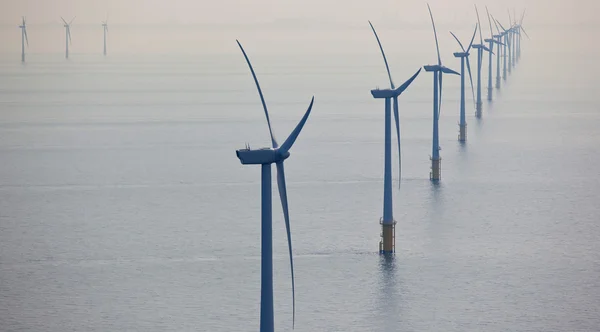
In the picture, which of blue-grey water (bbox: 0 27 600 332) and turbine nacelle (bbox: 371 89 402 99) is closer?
blue-grey water (bbox: 0 27 600 332)

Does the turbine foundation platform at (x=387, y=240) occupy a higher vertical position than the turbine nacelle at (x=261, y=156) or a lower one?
lower

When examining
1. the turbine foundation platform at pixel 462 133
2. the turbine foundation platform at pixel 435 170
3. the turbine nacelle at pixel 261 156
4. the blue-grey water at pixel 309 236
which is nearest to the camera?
the turbine nacelle at pixel 261 156

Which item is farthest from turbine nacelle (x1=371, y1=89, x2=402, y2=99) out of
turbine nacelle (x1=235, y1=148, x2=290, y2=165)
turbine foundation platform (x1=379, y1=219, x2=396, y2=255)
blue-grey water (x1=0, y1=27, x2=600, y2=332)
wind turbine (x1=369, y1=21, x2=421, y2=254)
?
turbine nacelle (x1=235, y1=148, x2=290, y2=165)

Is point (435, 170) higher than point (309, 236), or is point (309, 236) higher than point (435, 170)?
point (435, 170)

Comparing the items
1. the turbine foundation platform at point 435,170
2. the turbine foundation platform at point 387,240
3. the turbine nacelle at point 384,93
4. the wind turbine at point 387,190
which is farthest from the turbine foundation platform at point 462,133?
the turbine foundation platform at point 387,240

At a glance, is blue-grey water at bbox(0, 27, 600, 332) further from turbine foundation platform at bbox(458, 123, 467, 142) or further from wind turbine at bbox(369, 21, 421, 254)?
turbine foundation platform at bbox(458, 123, 467, 142)

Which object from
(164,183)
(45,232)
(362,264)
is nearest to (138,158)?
(164,183)

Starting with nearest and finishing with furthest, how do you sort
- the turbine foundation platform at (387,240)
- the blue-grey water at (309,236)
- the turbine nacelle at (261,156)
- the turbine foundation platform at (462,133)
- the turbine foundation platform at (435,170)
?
the turbine nacelle at (261,156), the blue-grey water at (309,236), the turbine foundation platform at (387,240), the turbine foundation platform at (435,170), the turbine foundation platform at (462,133)

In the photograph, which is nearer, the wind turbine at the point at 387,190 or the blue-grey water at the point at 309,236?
the blue-grey water at the point at 309,236

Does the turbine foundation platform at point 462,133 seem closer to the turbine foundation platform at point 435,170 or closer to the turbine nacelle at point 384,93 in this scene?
the turbine foundation platform at point 435,170

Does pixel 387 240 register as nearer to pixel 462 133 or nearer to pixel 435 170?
pixel 435 170

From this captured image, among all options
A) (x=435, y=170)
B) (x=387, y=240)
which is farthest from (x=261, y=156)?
(x=435, y=170)

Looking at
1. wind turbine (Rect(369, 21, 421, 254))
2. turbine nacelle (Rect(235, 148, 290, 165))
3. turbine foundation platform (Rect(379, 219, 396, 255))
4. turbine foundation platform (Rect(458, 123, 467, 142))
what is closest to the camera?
turbine nacelle (Rect(235, 148, 290, 165))
